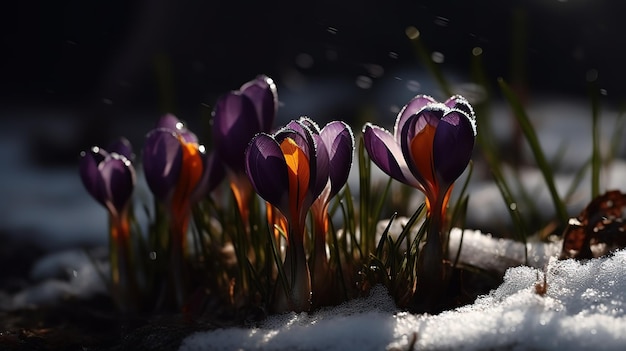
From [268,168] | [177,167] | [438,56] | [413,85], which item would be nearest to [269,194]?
[268,168]

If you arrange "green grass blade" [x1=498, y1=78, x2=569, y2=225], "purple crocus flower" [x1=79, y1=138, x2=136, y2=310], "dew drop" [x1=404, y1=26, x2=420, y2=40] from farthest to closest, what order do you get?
"dew drop" [x1=404, y1=26, x2=420, y2=40]
"green grass blade" [x1=498, y1=78, x2=569, y2=225]
"purple crocus flower" [x1=79, y1=138, x2=136, y2=310]

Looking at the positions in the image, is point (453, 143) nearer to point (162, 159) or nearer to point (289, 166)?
point (289, 166)

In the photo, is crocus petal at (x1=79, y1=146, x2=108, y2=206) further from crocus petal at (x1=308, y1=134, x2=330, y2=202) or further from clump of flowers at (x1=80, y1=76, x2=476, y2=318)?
crocus petal at (x1=308, y1=134, x2=330, y2=202)

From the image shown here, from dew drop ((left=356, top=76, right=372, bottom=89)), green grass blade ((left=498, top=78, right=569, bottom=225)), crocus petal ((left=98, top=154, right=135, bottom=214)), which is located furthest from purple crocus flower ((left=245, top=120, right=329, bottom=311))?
dew drop ((left=356, top=76, right=372, bottom=89))

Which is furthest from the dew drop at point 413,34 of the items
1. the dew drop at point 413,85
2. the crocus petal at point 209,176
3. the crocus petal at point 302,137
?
the dew drop at point 413,85

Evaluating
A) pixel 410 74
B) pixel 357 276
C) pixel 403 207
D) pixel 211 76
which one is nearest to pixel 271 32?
pixel 211 76

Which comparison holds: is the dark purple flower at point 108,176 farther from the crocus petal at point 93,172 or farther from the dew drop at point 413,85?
the dew drop at point 413,85

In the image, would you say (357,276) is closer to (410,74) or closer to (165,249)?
(165,249)
